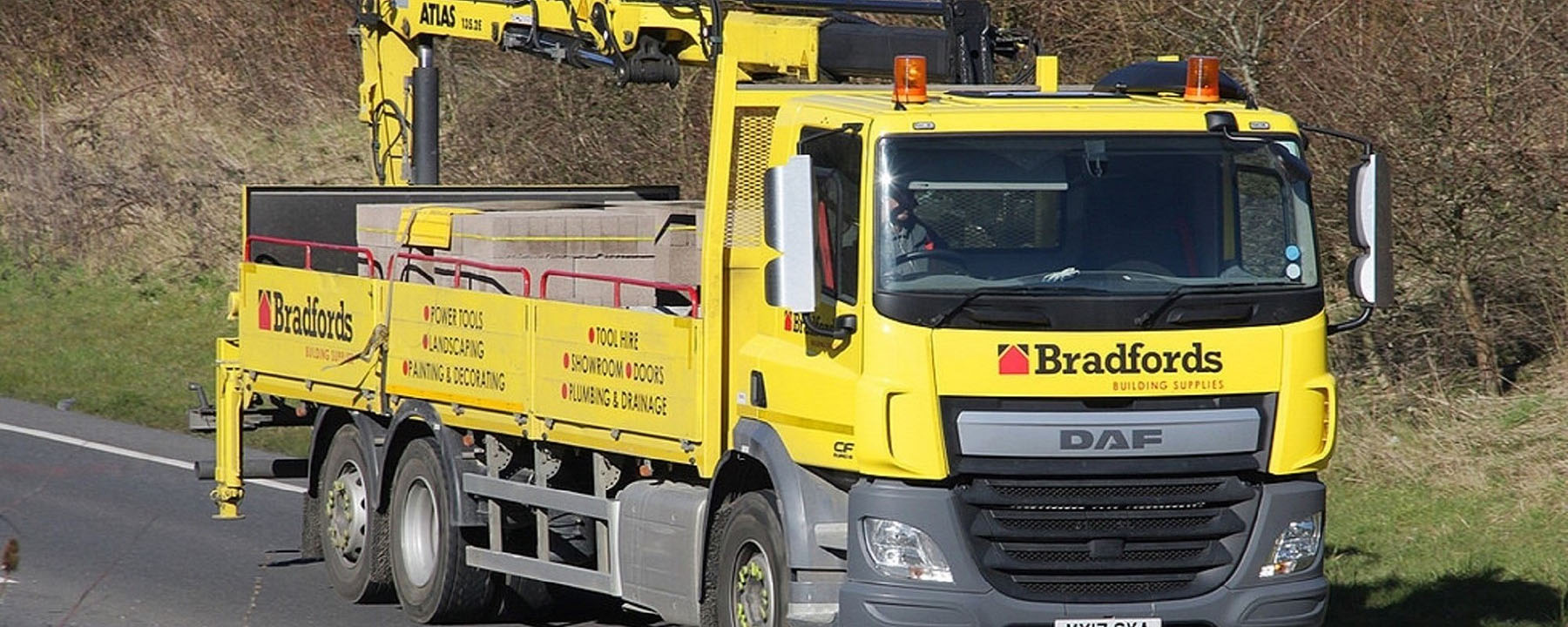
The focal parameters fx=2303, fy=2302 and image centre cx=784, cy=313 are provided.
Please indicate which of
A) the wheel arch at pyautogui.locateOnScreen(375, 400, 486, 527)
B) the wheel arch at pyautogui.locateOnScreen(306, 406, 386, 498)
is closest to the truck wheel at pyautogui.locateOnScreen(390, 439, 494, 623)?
the wheel arch at pyautogui.locateOnScreen(375, 400, 486, 527)

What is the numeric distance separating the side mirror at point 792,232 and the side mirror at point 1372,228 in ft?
6.94

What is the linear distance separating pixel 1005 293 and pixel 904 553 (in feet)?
3.43

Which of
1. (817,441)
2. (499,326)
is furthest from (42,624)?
(817,441)

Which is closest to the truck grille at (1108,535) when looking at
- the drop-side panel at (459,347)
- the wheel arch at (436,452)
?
the drop-side panel at (459,347)

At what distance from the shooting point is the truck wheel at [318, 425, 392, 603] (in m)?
12.5

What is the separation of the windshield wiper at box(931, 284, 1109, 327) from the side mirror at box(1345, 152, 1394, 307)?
1080 millimetres

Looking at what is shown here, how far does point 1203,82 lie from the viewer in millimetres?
9391

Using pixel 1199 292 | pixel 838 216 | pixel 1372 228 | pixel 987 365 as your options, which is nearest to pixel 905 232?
pixel 838 216

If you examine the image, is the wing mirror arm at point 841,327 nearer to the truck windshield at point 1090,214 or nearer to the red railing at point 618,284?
the truck windshield at point 1090,214

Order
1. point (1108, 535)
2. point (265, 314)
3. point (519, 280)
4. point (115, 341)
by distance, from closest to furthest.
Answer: point (1108, 535) → point (519, 280) → point (265, 314) → point (115, 341)

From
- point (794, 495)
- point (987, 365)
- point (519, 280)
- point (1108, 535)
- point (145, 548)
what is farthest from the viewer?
point (145, 548)

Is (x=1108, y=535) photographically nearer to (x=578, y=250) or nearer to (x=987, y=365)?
(x=987, y=365)

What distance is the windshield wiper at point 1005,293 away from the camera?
8.53m

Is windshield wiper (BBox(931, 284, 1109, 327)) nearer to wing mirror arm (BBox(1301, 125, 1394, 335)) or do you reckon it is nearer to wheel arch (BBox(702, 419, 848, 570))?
wheel arch (BBox(702, 419, 848, 570))
